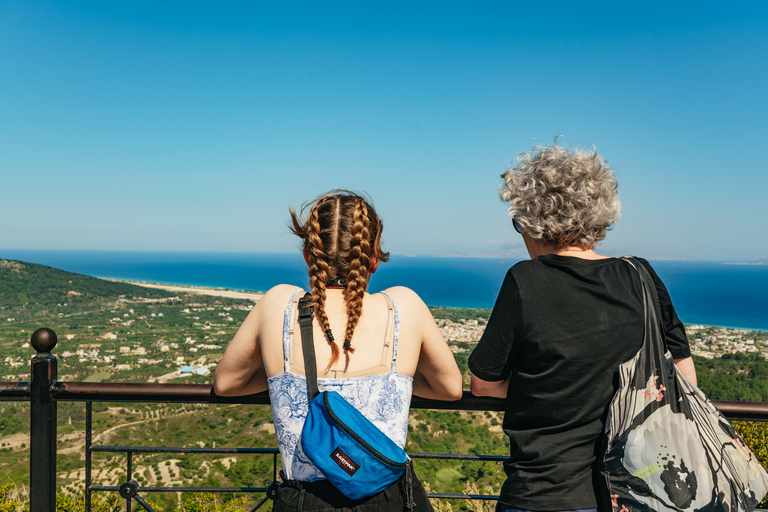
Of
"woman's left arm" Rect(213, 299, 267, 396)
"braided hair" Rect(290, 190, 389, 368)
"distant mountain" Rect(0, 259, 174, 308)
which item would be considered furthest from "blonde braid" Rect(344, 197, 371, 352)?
"distant mountain" Rect(0, 259, 174, 308)

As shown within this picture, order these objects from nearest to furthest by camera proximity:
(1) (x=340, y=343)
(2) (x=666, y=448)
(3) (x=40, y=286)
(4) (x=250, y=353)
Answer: (2) (x=666, y=448) → (1) (x=340, y=343) → (4) (x=250, y=353) → (3) (x=40, y=286)

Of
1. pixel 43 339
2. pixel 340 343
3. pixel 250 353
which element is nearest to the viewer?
pixel 340 343

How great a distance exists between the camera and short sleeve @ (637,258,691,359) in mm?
1239

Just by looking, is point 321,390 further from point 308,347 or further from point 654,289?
point 654,289

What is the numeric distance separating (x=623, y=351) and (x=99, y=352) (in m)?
33.9

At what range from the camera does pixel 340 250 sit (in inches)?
50.4

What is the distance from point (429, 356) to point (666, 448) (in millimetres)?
635

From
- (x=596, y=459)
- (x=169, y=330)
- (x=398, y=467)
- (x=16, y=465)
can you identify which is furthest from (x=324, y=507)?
(x=169, y=330)

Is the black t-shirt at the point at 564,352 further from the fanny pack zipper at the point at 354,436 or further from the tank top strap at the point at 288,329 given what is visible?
the tank top strap at the point at 288,329

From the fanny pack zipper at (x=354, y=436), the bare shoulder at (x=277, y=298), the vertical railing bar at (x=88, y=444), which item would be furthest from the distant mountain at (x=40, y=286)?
the fanny pack zipper at (x=354, y=436)

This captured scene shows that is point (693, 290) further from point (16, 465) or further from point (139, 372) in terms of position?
point (16, 465)

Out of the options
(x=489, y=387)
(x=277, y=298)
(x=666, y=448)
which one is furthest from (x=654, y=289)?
(x=277, y=298)

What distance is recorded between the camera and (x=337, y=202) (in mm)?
1312

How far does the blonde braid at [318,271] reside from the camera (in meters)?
1.22
